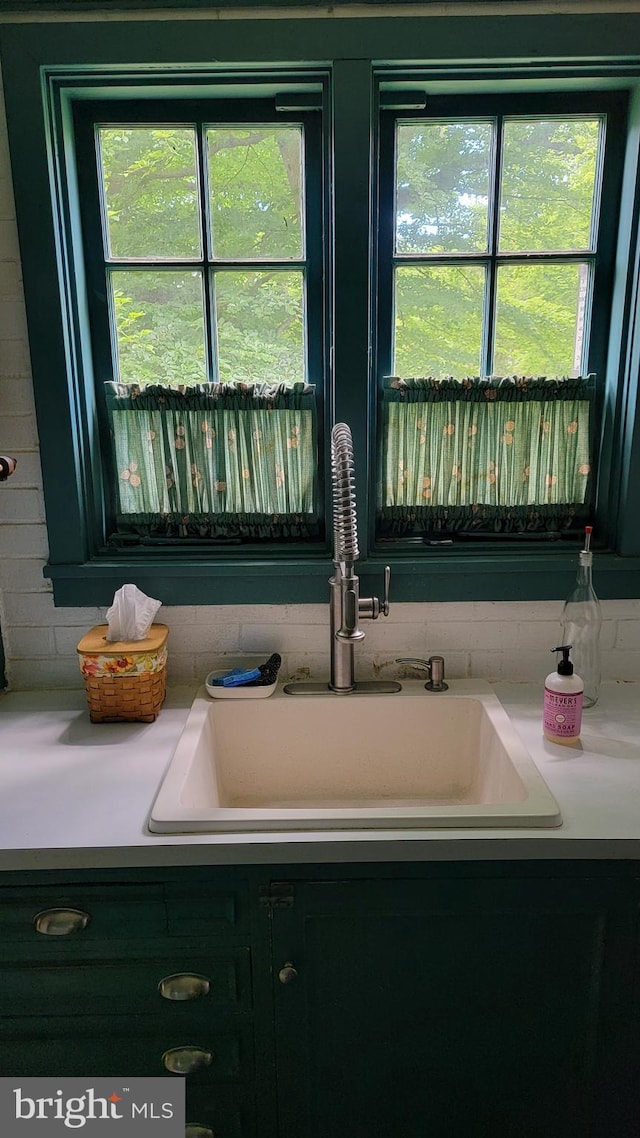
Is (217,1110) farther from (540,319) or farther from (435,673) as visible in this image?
(540,319)

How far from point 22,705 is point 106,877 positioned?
2.03 feet

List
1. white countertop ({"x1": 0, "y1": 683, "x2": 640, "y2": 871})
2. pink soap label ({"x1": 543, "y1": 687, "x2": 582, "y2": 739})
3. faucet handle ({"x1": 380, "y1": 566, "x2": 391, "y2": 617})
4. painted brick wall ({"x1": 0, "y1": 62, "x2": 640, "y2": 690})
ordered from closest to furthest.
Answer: white countertop ({"x1": 0, "y1": 683, "x2": 640, "y2": 871}) < pink soap label ({"x1": 543, "y1": 687, "x2": 582, "y2": 739}) < faucet handle ({"x1": 380, "y1": 566, "x2": 391, "y2": 617}) < painted brick wall ({"x1": 0, "y1": 62, "x2": 640, "y2": 690})

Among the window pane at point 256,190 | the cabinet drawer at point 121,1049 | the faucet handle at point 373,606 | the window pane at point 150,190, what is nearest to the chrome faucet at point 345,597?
the faucet handle at point 373,606

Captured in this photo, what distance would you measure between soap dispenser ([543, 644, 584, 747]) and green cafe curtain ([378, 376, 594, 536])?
1.37 feet

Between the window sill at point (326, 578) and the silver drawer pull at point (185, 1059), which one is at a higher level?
the window sill at point (326, 578)

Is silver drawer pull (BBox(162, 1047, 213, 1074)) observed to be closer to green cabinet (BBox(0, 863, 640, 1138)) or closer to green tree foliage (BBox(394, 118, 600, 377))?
green cabinet (BBox(0, 863, 640, 1138))

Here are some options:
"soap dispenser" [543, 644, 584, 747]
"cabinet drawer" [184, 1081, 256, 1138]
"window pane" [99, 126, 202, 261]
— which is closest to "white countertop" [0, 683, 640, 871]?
"soap dispenser" [543, 644, 584, 747]

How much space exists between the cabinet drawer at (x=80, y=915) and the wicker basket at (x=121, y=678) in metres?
0.43

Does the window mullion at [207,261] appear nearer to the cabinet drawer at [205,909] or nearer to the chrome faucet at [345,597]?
the chrome faucet at [345,597]

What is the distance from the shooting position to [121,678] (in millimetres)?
1558

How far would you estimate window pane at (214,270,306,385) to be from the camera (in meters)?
1.66

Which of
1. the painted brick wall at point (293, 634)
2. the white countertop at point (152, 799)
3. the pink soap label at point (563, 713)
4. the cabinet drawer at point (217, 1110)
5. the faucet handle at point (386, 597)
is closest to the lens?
the white countertop at point (152, 799)

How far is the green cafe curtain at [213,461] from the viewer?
1678 mm

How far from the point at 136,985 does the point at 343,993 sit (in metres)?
0.34
